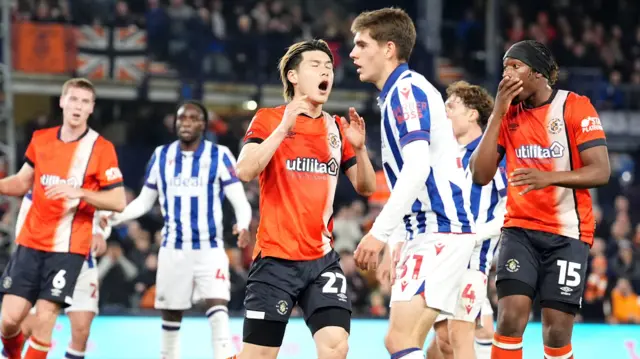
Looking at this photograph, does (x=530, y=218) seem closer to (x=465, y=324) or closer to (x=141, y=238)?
(x=465, y=324)

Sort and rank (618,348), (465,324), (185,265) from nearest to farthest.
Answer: (465,324), (185,265), (618,348)

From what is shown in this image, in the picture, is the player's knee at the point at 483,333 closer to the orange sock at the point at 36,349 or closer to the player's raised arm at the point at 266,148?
the player's raised arm at the point at 266,148

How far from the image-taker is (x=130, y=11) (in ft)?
58.9

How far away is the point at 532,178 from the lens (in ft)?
18.7

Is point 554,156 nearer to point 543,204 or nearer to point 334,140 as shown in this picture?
point 543,204

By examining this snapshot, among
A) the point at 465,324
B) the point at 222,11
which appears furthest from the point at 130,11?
the point at 465,324

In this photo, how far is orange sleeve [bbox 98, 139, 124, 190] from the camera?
7.46m

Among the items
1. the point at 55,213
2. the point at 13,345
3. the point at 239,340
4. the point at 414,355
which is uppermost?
the point at 55,213

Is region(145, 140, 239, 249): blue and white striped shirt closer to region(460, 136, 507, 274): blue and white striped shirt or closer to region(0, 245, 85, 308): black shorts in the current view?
region(0, 245, 85, 308): black shorts

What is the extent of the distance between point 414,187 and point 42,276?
11.0ft

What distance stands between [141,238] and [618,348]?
6.12 m

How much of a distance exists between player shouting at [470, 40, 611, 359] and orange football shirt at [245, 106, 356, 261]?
3.28ft

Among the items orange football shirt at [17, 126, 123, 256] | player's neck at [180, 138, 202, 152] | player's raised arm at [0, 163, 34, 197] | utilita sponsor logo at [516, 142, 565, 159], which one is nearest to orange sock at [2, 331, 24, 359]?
orange football shirt at [17, 126, 123, 256]

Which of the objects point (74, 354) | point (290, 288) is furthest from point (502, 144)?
point (74, 354)
